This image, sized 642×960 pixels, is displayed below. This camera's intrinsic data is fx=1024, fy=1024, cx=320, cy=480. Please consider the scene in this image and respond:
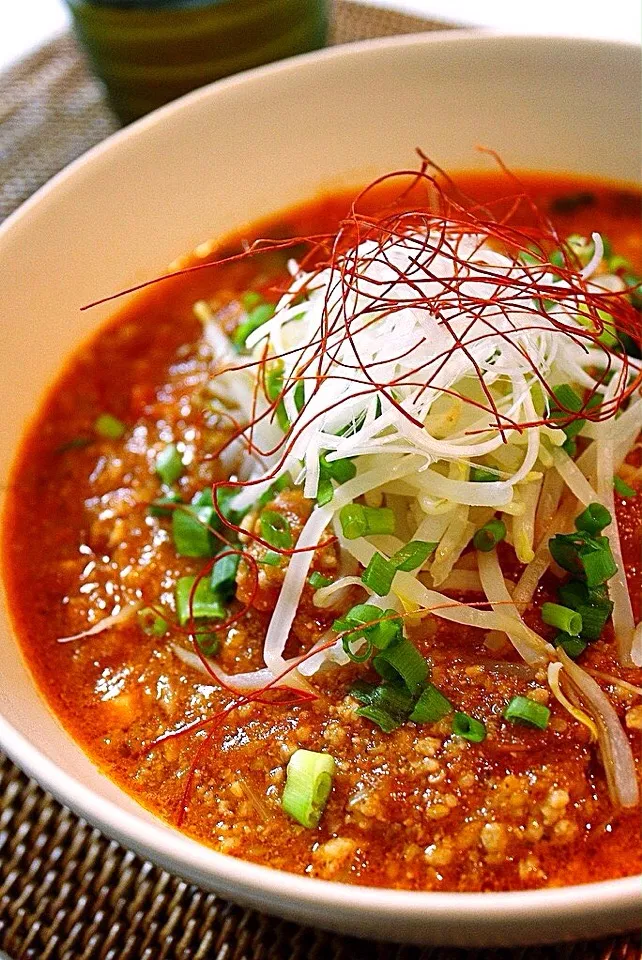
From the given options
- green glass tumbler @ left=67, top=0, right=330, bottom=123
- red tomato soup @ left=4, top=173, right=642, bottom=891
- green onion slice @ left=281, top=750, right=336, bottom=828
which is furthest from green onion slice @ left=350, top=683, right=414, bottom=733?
green glass tumbler @ left=67, top=0, right=330, bottom=123

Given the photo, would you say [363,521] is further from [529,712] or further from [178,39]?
[178,39]

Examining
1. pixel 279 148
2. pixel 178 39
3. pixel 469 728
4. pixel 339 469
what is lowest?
pixel 469 728

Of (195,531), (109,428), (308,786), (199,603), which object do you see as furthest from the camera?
(109,428)

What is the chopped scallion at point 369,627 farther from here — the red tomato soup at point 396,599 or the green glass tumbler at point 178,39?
the green glass tumbler at point 178,39

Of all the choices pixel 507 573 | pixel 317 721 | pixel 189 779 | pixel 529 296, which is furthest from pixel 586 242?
pixel 189 779

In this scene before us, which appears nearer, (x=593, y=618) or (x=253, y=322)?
(x=593, y=618)

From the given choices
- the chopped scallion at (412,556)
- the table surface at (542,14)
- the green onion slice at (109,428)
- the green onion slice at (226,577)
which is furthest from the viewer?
the table surface at (542,14)

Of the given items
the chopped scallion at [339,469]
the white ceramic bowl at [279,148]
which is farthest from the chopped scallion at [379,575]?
the white ceramic bowl at [279,148]

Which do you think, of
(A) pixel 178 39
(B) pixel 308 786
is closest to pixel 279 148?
(A) pixel 178 39
